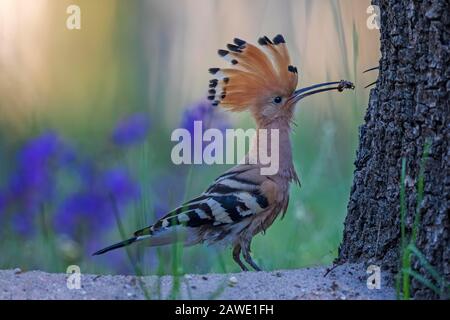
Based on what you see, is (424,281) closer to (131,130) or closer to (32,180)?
(131,130)

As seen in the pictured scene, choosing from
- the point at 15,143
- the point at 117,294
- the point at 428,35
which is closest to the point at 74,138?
the point at 15,143

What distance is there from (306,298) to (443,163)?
48cm

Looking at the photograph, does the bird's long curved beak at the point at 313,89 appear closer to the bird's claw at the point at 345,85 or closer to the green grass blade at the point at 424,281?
the bird's claw at the point at 345,85

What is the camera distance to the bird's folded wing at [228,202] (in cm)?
304

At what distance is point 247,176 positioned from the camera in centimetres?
315

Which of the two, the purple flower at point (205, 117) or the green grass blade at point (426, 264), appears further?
the purple flower at point (205, 117)

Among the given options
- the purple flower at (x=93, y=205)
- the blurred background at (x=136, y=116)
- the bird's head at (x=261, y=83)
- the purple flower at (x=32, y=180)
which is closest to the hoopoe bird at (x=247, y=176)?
the bird's head at (x=261, y=83)

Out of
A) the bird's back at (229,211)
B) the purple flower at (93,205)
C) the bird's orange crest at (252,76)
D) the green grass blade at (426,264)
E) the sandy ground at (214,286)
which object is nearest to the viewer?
the green grass blade at (426,264)

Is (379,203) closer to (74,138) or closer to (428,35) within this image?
(428,35)

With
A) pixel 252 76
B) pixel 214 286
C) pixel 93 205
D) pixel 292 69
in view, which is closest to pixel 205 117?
pixel 252 76

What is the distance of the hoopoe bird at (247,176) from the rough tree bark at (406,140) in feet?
1.43
